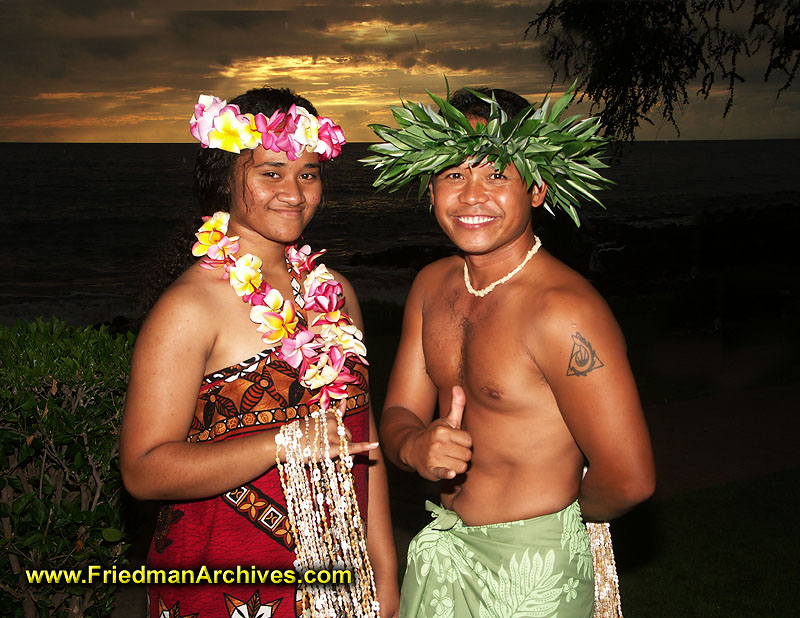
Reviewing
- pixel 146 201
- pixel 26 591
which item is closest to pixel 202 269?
pixel 26 591

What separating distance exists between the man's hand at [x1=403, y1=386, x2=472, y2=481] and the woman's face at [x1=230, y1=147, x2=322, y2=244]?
2.41 feet

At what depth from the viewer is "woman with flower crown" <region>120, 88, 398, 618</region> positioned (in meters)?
1.93

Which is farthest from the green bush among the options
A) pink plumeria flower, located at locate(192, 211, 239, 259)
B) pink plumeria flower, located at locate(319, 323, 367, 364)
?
pink plumeria flower, located at locate(319, 323, 367, 364)

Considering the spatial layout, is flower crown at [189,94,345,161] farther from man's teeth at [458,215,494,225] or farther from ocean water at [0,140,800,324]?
man's teeth at [458,215,494,225]

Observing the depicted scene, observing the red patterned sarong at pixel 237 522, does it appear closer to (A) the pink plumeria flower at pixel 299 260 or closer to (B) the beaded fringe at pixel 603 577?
(A) the pink plumeria flower at pixel 299 260

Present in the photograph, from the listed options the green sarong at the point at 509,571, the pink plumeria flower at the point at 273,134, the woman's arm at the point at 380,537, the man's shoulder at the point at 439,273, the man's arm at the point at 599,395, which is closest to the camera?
the man's arm at the point at 599,395

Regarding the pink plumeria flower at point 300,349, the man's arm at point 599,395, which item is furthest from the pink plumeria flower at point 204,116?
the man's arm at point 599,395

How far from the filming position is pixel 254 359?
2.09 m

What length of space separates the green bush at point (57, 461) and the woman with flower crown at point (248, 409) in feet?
4.09

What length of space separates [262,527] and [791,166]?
70.5 meters

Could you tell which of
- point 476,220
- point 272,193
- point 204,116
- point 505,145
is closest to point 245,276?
point 272,193

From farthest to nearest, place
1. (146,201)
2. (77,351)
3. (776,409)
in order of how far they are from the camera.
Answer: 1. (146,201)
2. (776,409)
3. (77,351)

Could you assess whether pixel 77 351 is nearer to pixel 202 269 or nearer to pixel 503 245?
pixel 202 269

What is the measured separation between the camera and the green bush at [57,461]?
10.2 ft
